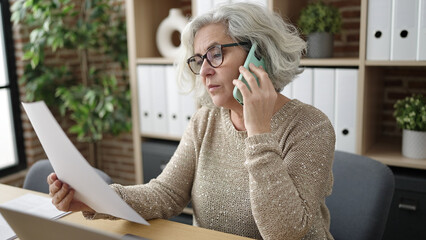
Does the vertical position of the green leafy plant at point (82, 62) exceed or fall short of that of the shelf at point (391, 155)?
it exceeds it

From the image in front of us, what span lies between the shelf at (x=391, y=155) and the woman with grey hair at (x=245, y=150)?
0.82 m

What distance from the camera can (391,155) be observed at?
6.54ft

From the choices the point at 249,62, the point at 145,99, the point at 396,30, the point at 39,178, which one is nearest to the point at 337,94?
the point at 396,30

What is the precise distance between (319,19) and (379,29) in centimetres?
29

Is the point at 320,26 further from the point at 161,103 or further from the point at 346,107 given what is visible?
the point at 161,103

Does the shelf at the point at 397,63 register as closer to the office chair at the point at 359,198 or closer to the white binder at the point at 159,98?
the office chair at the point at 359,198

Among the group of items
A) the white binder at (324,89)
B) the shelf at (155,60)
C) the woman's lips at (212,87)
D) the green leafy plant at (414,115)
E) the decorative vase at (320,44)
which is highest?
the decorative vase at (320,44)

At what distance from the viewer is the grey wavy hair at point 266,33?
127 centimetres

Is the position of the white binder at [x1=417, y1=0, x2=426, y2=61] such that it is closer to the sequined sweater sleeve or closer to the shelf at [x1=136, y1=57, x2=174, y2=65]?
the sequined sweater sleeve

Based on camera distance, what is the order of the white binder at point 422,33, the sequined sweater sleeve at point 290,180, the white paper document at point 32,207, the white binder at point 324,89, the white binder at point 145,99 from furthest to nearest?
the white binder at point 145,99
the white binder at point 324,89
the white binder at point 422,33
the white paper document at point 32,207
the sequined sweater sleeve at point 290,180

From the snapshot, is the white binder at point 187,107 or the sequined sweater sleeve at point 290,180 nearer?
the sequined sweater sleeve at point 290,180

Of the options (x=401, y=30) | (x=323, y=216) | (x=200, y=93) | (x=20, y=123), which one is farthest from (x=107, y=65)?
(x=323, y=216)

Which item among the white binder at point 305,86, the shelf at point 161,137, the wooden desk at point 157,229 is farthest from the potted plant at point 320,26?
the wooden desk at point 157,229

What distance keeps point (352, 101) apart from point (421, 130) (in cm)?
32
